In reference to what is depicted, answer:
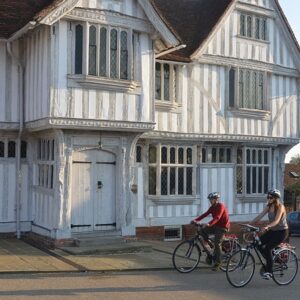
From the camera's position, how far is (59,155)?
15.4 meters

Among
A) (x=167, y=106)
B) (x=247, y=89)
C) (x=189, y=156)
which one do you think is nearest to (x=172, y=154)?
(x=189, y=156)

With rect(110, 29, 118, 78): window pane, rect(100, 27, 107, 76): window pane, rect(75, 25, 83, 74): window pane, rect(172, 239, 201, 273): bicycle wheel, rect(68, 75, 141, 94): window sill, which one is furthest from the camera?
rect(110, 29, 118, 78): window pane

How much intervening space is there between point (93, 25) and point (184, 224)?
747 cm

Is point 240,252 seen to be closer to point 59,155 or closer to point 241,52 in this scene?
point 59,155

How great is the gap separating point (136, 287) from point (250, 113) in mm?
10764

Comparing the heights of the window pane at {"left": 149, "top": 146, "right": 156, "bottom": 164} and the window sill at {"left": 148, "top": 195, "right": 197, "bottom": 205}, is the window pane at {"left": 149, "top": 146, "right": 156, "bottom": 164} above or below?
above

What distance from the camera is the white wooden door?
52.5 feet

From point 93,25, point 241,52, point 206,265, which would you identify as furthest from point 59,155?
A: point 241,52

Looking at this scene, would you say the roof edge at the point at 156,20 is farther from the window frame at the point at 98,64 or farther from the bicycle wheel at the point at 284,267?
the bicycle wheel at the point at 284,267

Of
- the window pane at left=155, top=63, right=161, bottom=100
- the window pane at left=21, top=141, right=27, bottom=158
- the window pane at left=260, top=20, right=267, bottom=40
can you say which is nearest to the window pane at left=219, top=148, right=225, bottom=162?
the window pane at left=155, top=63, right=161, bottom=100

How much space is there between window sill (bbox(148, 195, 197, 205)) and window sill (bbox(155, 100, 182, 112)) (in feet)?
9.34

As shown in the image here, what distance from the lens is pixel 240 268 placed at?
1134cm

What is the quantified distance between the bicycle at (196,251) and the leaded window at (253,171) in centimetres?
735

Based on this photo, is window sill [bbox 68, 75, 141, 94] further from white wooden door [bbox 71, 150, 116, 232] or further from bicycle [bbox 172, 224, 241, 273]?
bicycle [bbox 172, 224, 241, 273]
